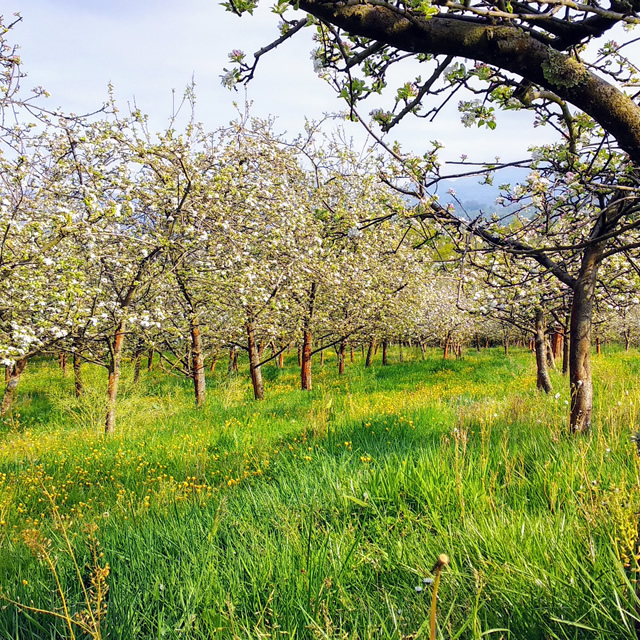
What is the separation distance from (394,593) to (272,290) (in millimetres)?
8912

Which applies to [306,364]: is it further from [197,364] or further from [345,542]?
[345,542]

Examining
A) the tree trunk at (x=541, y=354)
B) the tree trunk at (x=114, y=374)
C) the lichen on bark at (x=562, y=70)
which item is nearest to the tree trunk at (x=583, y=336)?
the lichen on bark at (x=562, y=70)

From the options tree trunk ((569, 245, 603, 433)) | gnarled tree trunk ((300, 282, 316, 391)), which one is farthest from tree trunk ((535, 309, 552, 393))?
gnarled tree trunk ((300, 282, 316, 391))

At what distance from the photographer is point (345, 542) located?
268 centimetres

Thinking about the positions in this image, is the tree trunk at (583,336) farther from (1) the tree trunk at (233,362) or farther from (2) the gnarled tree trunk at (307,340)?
(1) the tree trunk at (233,362)

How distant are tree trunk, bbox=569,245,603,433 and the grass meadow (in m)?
0.31

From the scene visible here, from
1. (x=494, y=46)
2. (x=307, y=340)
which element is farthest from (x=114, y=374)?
(x=494, y=46)

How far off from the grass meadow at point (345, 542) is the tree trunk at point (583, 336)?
31 centimetres

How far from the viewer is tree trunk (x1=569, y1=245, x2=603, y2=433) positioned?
4.28 metres

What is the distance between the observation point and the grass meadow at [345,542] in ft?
6.43

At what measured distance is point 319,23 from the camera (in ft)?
7.47

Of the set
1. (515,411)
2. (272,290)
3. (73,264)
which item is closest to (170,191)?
(73,264)

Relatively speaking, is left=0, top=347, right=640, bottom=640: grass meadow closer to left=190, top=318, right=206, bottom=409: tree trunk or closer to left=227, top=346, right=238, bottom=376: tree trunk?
left=190, top=318, right=206, bottom=409: tree trunk

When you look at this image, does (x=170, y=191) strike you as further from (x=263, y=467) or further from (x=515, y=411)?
(x=515, y=411)
